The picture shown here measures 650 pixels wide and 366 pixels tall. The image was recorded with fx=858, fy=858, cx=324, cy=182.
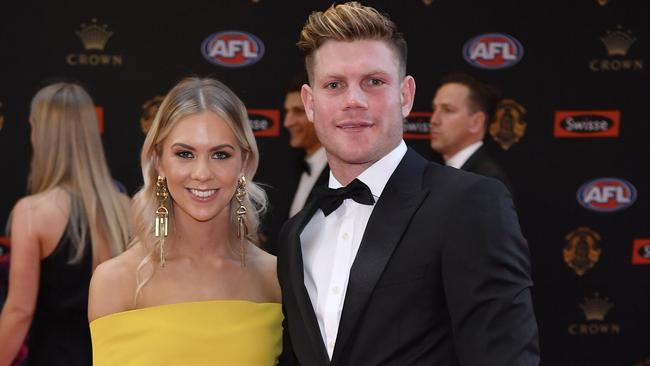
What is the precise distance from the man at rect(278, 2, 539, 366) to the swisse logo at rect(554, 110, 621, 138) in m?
3.11

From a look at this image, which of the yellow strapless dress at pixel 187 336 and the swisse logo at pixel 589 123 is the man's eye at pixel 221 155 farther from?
the swisse logo at pixel 589 123

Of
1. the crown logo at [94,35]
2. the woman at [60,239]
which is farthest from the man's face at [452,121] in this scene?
the woman at [60,239]

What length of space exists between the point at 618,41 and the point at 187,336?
362 cm

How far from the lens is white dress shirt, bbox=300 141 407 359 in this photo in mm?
2025

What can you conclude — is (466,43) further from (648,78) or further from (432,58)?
(648,78)

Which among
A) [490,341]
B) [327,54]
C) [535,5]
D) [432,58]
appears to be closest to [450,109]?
[432,58]

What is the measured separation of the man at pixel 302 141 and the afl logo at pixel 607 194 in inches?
62.2

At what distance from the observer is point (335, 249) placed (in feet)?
6.95

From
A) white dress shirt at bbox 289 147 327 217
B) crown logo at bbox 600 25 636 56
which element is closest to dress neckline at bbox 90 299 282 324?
white dress shirt at bbox 289 147 327 217

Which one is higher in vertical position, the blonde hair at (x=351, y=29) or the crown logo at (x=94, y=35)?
the crown logo at (x=94, y=35)

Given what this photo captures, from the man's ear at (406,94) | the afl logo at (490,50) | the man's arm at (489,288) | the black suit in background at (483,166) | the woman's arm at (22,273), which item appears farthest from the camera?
the afl logo at (490,50)

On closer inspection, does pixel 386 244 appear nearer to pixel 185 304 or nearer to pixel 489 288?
pixel 489 288

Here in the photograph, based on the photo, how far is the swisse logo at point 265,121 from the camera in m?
5.04

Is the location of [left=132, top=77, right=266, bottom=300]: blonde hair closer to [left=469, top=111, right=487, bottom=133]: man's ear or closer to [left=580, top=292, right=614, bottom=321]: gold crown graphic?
[left=469, top=111, right=487, bottom=133]: man's ear
